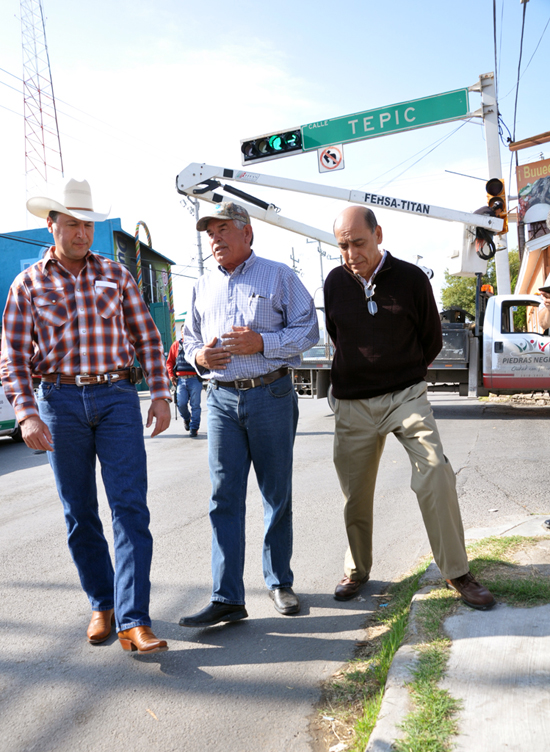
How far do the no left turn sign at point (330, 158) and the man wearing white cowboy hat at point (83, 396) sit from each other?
905cm

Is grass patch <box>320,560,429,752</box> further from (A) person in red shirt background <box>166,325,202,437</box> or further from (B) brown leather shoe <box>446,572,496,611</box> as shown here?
(A) person in red shirt background <box>166,325,202,437</box>

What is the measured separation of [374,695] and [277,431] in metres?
1.34

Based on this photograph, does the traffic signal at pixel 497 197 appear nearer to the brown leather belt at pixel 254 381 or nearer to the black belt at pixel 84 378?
the brown leather belt at pixel 254 381

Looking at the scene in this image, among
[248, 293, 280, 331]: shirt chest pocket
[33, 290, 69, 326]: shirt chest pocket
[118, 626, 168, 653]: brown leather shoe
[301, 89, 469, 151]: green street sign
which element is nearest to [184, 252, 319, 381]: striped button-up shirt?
[248, 293, 280, 331]: shirt chest pocket

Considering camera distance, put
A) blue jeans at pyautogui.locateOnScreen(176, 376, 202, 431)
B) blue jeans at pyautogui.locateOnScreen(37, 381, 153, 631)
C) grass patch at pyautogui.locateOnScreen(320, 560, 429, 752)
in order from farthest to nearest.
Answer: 1. blue jeans at pyautogui.locateOnScreen(176, 376, 202, 431)
2. blue jeans at pyautogui.locateOnScreen(37, 381, 153, 631)
3. grass patch at pyautogui.locateOnScreen(320, 560, 429, 752)

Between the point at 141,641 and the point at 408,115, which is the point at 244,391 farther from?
the point at 408,115

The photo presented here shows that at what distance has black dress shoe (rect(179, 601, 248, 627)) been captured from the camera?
10.6 feet

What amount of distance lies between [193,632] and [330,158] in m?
10.0

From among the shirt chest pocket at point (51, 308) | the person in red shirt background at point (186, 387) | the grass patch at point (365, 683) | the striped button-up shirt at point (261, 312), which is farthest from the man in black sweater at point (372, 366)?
the person in red shirt background at point (186, 387)

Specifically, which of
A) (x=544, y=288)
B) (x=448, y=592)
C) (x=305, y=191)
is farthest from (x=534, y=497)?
(x=305, y=191)

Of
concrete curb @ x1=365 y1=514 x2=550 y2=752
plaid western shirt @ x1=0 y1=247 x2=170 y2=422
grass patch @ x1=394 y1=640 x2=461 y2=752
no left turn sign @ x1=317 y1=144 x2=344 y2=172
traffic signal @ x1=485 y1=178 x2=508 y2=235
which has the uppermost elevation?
no left turn sign @ x1=317 y1=144 x2=344 y2=172

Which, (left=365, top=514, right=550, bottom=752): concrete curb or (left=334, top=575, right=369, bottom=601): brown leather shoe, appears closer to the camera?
(left=365, top=514, right=550, bottom=752): concrete curb

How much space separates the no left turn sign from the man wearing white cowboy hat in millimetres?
9049

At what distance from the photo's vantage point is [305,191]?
1198cm
